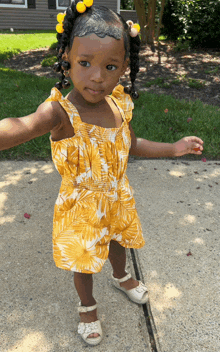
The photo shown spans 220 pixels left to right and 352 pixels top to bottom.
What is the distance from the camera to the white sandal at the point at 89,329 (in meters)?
1.93

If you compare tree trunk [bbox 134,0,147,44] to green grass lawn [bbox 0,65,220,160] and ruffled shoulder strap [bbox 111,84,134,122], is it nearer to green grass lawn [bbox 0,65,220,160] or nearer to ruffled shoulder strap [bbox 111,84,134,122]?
green grass lawn [bbox 0,65,220,160]

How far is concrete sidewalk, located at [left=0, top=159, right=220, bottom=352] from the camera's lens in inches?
78.0

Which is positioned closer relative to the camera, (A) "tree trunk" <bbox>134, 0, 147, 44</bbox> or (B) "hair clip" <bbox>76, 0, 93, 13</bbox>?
(B) "hair clip" <bbox>76, 0, 93, 13</bbox>

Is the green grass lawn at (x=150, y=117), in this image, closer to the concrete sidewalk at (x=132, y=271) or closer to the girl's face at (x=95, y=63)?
the concrete sidewalk at (x=132, y=271)

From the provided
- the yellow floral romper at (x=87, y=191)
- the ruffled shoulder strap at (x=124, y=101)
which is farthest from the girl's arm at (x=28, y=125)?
the ruffled shoulder strap at (x=124, y=101)

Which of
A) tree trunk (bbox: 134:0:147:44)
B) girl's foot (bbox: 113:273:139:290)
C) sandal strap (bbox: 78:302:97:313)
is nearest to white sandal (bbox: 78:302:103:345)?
sandal strap (bbox: 78:302:97:313)

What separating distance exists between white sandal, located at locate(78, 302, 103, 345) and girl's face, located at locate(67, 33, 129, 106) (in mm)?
1269

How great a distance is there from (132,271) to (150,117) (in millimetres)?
3152

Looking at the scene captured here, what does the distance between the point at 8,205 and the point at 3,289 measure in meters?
1.02

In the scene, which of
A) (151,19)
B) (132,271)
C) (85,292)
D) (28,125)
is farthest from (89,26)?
(151,19)

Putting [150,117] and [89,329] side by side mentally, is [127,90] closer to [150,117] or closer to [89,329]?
[89,329]

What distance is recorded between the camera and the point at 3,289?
2.27 metres

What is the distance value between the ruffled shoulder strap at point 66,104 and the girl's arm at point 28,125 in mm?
35

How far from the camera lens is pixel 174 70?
8.70 metres
